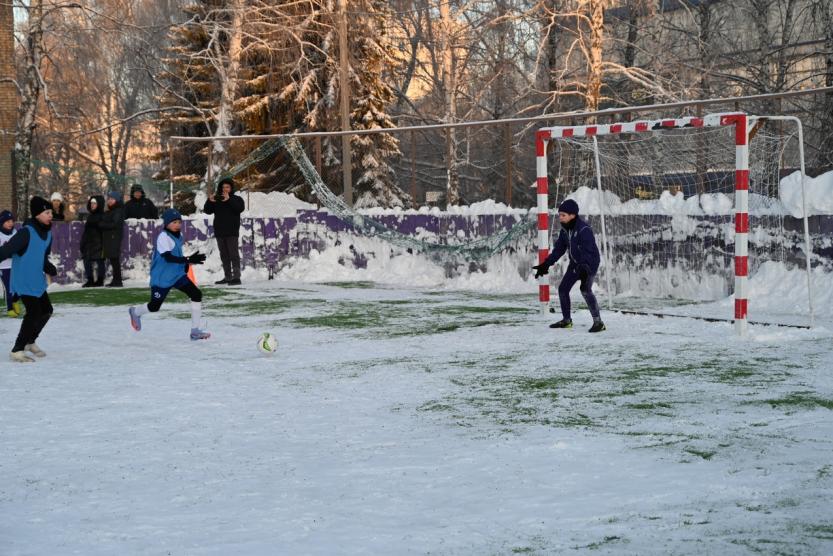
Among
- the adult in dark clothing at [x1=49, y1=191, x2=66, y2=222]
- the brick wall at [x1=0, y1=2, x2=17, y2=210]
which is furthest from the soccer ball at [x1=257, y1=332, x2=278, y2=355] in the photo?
the brick wall at [x1=0, y1=2, x2=17, y2=210]

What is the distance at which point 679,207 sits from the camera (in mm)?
15969

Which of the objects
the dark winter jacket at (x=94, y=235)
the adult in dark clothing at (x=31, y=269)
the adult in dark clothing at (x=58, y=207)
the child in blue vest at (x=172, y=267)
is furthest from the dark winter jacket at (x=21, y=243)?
the adult in dark clothing at (x=58, y=207)

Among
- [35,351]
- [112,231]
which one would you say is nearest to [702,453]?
[35,351]

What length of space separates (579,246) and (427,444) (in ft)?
19.0

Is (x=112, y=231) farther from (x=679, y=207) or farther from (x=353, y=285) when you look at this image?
(x=679, y=207)

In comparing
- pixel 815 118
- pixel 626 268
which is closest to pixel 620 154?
pixel 626 268

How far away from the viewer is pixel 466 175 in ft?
80.4

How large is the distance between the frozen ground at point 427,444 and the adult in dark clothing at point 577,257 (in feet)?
1.39

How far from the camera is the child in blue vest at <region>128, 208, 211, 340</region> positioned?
38.2 ft

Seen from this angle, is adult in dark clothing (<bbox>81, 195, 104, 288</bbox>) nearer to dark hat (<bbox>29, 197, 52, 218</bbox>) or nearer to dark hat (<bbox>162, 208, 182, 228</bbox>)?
dark hat (<bbox>162, 208, 182, 228</bbox>)

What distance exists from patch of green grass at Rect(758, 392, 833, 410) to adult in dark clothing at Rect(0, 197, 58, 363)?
6816 mm

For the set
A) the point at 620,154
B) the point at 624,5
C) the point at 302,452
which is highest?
the point at 624,5

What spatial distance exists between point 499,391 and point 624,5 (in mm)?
21750

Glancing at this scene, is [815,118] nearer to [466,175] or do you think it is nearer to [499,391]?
[466,175]
